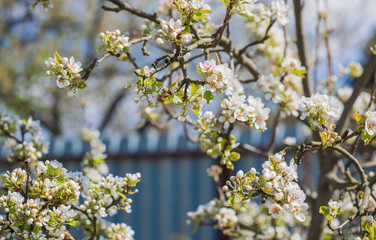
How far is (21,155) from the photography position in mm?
1694

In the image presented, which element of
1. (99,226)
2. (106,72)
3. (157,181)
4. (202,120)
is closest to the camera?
(202,120)

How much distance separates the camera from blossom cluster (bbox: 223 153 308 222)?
1004 millimetres

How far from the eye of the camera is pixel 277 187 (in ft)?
3.31

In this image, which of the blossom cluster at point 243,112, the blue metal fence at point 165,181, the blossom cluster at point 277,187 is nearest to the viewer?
the blossom cluster at point 277,187

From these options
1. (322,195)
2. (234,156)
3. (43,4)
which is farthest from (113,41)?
(322,195)

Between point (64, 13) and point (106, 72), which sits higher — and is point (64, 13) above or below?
above

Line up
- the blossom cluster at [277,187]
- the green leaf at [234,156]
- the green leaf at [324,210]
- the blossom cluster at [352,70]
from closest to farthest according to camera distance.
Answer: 1. the blossom cluster at [277,187]
2. the green leaf at [324,210]
3. the green leaf at [234,156]
4. the blossom cluster at [352,70]

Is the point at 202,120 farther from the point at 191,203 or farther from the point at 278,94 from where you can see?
the point at 191,203

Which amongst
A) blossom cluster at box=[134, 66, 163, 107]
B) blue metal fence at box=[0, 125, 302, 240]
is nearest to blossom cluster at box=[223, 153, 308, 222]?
blossom cluster at box=[134, 66, 163, 107]

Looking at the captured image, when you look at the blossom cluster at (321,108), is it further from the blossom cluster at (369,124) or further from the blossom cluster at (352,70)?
the blossom cluster at (352,70)

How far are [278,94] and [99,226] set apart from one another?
89cm

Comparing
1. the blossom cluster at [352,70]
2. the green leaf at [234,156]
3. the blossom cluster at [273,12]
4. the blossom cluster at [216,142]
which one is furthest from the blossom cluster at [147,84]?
the blossom cluster at [352,70]

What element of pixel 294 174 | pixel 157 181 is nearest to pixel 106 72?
pixel 157 181

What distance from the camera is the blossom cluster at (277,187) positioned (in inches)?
39.5
